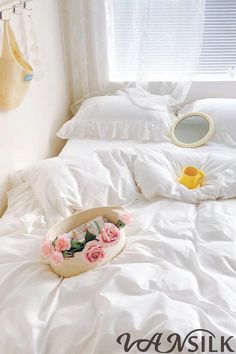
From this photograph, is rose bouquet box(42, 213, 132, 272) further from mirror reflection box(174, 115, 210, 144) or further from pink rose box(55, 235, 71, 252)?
mirror reflection box(174, 115, 210, 144)

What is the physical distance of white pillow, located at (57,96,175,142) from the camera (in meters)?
2.15

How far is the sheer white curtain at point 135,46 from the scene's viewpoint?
226 centimetres

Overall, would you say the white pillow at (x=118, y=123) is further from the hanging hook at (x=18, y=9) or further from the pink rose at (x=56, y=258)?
the pink rose at (x=56, y=258)

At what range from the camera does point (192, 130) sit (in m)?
2.16

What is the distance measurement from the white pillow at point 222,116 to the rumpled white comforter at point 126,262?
1.06ft

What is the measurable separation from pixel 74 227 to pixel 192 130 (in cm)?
113

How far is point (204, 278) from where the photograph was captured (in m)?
1.07

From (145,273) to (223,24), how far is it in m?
1.91

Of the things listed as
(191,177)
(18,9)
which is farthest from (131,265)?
(18,9)

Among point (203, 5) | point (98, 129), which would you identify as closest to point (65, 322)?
point (98, 129)

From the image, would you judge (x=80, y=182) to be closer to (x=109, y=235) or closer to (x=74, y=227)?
(x=74, y=227)

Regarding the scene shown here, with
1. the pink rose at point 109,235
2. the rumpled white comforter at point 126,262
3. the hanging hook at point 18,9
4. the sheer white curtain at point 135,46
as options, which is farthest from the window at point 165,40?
the pink rose at point 109,235

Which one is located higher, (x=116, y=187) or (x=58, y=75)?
(x=58, y=75)

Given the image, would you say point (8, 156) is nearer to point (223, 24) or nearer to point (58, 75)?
point (58, 75)
